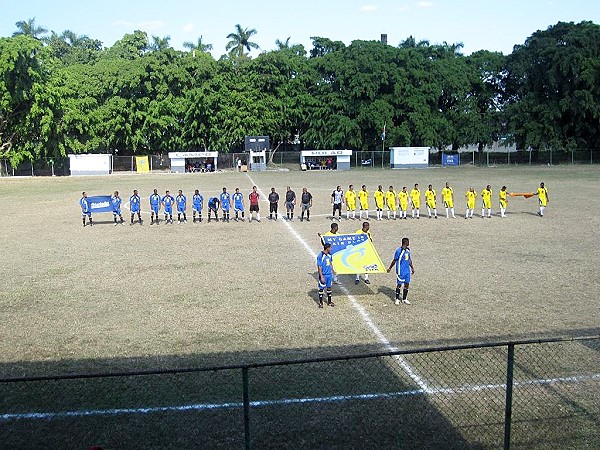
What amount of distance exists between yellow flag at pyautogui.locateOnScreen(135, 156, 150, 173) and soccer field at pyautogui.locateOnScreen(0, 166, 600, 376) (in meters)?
42.4

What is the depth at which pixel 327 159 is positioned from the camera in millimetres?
70812

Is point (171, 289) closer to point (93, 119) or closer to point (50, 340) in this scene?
point (50, 340)

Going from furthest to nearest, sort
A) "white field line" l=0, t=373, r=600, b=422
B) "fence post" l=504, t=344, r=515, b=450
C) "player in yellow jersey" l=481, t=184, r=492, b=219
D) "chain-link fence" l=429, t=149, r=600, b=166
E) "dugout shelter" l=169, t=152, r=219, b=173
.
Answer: "chain-link fence" l=429, t=149, r=600, b=166
"dugout shelter" l=169, t=152, r=219, b=173
"player in yellow jersey" l=481, t=184, r=492, b=219
"white field line" l=0, t=373, r=600, b=422
"fence post" l=504, t=344, r=515, b=450

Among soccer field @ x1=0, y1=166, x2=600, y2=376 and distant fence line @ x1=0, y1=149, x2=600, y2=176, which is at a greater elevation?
distant fence line @ x1=0, y1=149, x2=600, y2=176

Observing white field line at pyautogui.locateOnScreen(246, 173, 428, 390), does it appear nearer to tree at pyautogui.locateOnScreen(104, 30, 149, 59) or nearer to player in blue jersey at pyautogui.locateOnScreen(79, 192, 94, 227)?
player in blue jersey at pyautogui.locateOnScreen(79, 192, 94, 227)

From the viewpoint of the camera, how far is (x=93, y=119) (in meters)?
66.0

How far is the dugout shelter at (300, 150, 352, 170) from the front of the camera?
69.3m

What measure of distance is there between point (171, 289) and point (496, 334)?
7.66 m

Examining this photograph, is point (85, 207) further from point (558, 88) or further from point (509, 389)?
point (558, 88)

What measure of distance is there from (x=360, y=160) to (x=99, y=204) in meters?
48.9

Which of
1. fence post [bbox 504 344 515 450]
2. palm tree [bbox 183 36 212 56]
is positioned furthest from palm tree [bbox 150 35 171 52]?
fence post [bbox 504 344 515 450]

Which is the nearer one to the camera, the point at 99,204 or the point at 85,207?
the point at 85,207

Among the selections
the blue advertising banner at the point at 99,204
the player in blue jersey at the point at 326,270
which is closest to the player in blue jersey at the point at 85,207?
the blue advertising banner at the point at 99,204

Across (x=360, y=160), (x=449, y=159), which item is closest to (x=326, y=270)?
(x=360, y=160)
